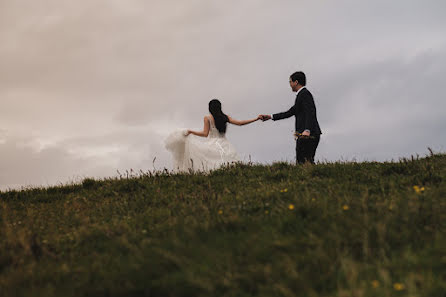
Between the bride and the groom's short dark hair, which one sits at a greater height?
the groom's short dark hair

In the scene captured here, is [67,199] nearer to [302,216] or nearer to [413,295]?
[302,216]

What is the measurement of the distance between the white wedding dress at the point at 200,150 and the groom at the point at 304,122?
2.06m

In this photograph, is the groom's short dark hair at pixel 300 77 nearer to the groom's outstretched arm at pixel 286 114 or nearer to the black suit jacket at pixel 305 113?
the black suit jacket at pixel 305 113

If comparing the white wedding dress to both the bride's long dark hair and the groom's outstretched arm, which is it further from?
the groom's outstretched arm

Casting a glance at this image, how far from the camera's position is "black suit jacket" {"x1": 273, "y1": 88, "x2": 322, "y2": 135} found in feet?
38.7

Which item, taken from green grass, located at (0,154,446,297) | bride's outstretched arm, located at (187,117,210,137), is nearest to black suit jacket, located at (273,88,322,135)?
bride's outstretched arm, located at (187,117,210,137)

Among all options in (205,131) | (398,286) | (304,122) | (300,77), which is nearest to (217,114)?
(205,131)

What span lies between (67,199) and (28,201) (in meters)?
Result: 1.07

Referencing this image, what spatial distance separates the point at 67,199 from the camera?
29.7 feet

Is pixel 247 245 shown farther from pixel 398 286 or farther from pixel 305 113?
pixel 305 113

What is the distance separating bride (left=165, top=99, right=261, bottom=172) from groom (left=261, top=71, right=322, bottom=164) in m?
1.73

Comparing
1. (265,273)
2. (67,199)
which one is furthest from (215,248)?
(67,199)

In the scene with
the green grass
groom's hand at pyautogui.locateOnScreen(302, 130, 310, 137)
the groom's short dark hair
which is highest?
the groom's short dark hair

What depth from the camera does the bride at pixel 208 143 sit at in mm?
12305
